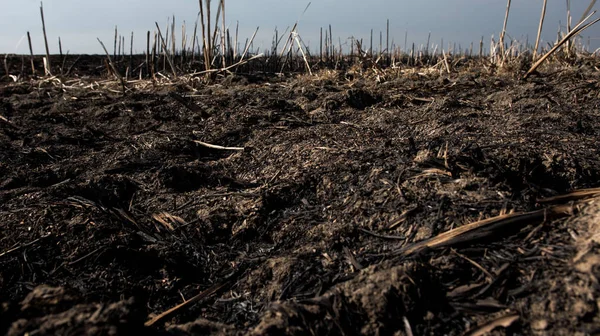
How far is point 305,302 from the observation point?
3.72ft

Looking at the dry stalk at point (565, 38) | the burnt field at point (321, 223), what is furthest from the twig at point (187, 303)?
the dry stalk at point (565, 38)

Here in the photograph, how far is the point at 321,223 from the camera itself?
58.0 inches

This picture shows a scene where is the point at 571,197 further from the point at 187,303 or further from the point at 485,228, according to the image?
the point at 187,303

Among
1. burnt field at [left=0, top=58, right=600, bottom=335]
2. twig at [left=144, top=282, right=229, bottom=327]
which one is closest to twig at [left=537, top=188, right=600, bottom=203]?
burnt field at [left=0, top=58, right=600, bottom=335]

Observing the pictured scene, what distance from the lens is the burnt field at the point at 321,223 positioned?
1.05m

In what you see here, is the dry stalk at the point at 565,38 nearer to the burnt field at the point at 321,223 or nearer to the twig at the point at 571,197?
the burnt field at the point at 321,223

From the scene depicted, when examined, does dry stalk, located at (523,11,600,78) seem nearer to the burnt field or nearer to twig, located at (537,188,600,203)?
the burnt field

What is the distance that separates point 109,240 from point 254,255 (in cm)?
55

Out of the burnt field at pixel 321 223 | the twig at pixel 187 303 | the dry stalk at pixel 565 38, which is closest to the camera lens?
the burnt field at pixel 321 223

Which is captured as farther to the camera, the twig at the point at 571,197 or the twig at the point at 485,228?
the twig at the point at 571,197

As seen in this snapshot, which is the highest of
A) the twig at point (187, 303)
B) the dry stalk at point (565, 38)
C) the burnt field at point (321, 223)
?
the dry stalk at point (565, 38)

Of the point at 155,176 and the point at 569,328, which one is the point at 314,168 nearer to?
the point at 155,176

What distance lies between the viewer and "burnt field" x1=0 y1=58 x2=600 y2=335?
1.05 meters

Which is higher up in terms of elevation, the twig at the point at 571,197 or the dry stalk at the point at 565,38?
the dry stalk at the point at 565,38
